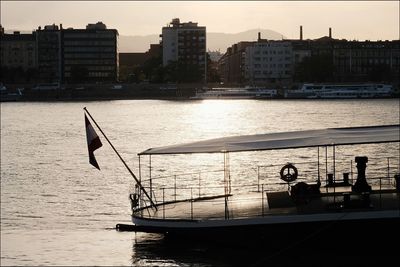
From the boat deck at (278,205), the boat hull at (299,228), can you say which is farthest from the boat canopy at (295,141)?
the boat hull at (299,228)

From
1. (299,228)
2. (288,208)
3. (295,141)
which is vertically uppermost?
(295,141)

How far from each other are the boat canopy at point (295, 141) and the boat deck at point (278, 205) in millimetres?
1573

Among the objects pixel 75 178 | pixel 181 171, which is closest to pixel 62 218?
pixel 75 178

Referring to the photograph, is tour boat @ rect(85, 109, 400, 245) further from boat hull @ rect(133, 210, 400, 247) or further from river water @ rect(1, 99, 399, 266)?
river water @ rect(1, 99, 399, 266)

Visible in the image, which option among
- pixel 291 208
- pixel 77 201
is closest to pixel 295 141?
pixel 291 208

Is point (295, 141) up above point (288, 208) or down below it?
above

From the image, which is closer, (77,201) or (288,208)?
(288,208)

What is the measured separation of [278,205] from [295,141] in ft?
6.35

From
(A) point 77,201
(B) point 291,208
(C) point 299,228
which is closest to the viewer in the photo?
(C) point 299,228

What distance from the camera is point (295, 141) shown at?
2700 centimetres

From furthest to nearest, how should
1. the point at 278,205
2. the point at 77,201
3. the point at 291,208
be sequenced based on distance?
the point at 77,201
the point at 278,205
the point at 291,208

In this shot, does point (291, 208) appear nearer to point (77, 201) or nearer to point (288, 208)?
point (288, 208)

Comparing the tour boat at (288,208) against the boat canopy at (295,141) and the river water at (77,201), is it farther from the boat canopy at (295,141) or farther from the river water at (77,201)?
the river water at (77,201)

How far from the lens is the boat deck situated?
26219 millimetres
